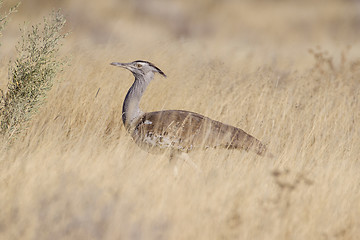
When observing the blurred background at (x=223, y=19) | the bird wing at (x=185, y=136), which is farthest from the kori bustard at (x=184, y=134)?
the blurred background at (x=223, y=19)

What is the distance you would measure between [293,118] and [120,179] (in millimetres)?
2722

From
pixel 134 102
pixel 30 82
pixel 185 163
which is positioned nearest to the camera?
pixel 185 163

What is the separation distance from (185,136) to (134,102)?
2.19 ft

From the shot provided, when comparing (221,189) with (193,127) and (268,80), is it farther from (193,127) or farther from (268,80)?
(268,80)

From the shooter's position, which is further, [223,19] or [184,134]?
[223,19]

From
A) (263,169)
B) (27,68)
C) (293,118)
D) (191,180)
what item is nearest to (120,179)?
(191,180)

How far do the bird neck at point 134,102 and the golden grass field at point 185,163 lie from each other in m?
0.16

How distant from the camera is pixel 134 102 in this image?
5.15 metres

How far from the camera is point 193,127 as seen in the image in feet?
15.8

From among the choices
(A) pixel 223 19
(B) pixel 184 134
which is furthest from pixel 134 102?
(A) pixel 223 19

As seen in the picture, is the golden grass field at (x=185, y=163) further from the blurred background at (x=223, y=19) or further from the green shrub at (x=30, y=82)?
the blurred background at (x=223, y=19)

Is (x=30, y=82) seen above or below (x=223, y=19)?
below

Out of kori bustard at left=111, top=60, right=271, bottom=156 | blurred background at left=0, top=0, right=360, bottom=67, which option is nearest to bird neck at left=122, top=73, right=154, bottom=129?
kori bustard at left=111, top=60, right=271, bottom=156

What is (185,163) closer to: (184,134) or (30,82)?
(184,134)
